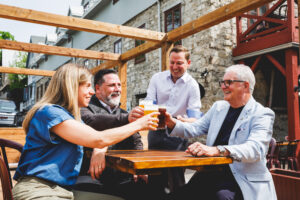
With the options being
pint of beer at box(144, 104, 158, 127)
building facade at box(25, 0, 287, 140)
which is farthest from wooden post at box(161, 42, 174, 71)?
building facade at box(25, 0, 287, 140)

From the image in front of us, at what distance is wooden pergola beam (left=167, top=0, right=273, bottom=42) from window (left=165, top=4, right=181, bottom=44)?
16.7 feet

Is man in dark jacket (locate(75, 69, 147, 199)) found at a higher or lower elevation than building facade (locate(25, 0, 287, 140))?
lower

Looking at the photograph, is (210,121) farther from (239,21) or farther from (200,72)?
(239,21)

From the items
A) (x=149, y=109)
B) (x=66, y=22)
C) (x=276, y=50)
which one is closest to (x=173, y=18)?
(x=276, y=50)

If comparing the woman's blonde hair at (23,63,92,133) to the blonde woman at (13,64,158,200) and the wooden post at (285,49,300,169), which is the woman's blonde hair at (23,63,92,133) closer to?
the blonde woman at (13,64,158,200)

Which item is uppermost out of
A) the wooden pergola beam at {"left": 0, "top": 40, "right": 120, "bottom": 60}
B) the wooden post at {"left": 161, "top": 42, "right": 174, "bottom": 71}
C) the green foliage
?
the green foliage

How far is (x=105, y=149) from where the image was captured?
2.14m

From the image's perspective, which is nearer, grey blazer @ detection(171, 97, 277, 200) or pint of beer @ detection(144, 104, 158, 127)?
grey blazer @ detection(171, 97, 277, 200)

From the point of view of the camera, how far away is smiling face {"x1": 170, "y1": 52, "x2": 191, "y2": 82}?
9.85 feet

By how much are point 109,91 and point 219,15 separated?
2137 mm

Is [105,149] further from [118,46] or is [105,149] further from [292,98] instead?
[118,46]

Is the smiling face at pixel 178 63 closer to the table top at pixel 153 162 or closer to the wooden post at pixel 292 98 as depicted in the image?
the table top at pixel 153 162

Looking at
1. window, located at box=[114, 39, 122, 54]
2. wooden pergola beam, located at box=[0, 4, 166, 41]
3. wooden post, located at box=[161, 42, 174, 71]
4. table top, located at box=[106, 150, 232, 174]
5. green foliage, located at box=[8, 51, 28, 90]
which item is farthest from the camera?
green foliage, located at box=[8, 51, 28, 90]

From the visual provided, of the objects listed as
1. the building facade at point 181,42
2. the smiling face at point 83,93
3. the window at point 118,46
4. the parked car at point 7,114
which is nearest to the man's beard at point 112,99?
the smiling face at point 83,93
